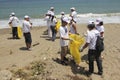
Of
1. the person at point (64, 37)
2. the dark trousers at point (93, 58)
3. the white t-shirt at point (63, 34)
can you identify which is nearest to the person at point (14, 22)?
the person at point (64, 37)

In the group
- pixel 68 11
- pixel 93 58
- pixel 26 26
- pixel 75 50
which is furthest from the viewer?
pixel 68 11

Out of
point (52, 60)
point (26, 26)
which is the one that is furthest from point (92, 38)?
point (26, 26)

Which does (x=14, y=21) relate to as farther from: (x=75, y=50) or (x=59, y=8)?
(x=59, y=8)

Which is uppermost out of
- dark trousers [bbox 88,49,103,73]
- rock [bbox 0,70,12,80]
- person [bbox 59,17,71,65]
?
person [bbox 59,17,71,65]

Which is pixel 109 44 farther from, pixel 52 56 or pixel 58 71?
pixel 58 71

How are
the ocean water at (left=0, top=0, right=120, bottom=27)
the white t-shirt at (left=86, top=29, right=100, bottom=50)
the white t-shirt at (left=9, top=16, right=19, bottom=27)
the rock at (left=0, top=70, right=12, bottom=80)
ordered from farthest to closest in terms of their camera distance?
the ocean water at (left=0, top=0, right=120, bottom=27) < the white t-shirt at (left=9, top=16, right=19, bottom=27) < the white t-shirt at (left=86, top=29, right=100, bottom=50) < the rock at (left=0, top=70, right=12, bottom=80)

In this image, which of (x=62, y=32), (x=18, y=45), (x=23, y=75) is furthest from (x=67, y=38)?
(x=18, y=45)

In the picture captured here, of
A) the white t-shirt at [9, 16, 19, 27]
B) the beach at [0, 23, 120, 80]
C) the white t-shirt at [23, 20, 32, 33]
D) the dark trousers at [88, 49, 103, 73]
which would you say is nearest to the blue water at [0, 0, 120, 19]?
the white t-shirt at [9, 16, 19, 27]

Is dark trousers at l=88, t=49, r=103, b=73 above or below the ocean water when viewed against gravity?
below

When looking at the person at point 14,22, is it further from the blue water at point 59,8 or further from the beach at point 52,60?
the blue water at point 59,8

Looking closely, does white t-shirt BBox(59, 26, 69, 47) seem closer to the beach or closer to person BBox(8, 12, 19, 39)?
the beach


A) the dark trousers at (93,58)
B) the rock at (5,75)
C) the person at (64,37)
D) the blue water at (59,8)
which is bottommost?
the rock at (5,75)

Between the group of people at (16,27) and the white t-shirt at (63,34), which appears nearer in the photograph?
the white t-shirt at (63,34)

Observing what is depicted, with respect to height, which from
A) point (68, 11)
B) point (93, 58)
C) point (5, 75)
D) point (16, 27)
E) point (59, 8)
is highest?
point (59, 8)
